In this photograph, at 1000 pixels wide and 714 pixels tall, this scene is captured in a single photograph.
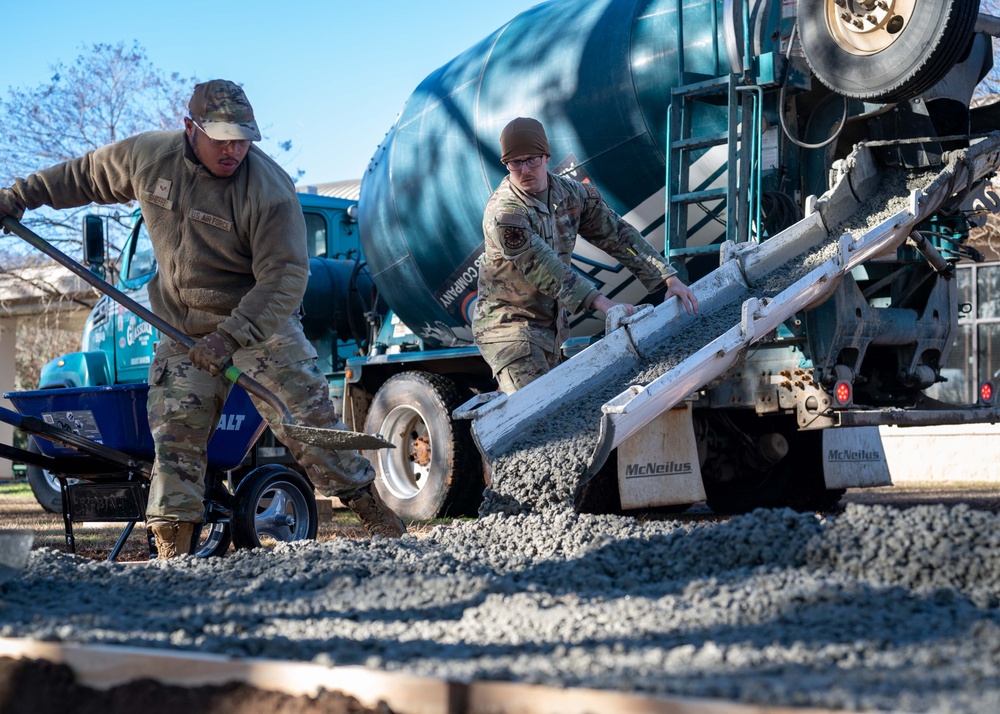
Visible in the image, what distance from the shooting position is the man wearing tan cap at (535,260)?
541 centimetres

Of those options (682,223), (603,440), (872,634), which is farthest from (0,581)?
(682,223)

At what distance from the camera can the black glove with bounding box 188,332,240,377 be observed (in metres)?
4.71

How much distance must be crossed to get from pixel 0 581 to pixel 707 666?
246 centimetres

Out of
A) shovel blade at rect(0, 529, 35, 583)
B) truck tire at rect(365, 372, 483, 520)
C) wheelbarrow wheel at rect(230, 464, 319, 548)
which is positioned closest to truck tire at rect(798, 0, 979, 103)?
truck tire at rect(365, 372, 483, 520)

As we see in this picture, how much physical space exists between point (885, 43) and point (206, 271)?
3996 mm

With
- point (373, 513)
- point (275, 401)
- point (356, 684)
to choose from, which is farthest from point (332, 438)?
point (356, 684)

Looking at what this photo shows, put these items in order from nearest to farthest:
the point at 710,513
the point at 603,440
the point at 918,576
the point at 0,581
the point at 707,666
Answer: the point at 707,666 < the point at 918,576 < the point at 0,581 < the point at 603,440 < the point at 710,513

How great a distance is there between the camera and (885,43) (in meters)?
6.33

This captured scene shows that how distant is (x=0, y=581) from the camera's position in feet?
12.2

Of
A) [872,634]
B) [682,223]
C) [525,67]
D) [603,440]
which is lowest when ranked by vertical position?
[872,634]

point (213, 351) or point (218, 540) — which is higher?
point (213, 351)

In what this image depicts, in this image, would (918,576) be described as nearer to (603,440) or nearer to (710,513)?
(603,440)

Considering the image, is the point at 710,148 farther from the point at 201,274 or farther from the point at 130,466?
the point at 130,466

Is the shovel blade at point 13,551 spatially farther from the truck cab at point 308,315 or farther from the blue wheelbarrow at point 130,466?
the truck cab at point 308,315
